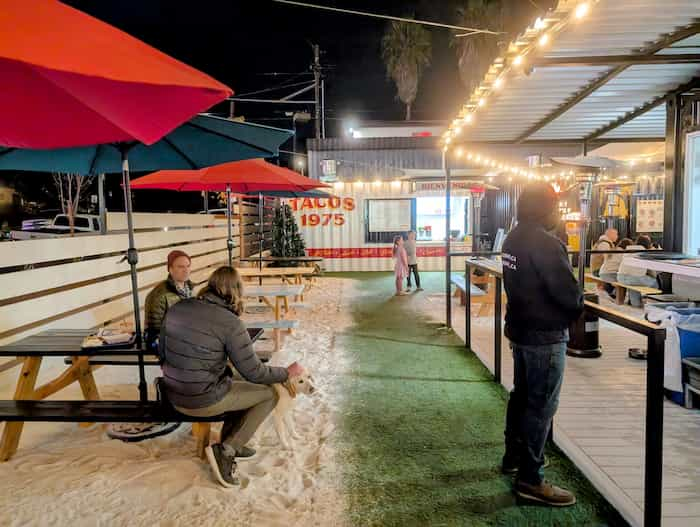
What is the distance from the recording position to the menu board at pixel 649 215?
1389 cm

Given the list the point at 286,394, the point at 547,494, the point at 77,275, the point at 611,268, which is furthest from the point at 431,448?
the point at 611,268

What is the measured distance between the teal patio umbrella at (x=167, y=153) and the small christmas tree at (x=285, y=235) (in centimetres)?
974

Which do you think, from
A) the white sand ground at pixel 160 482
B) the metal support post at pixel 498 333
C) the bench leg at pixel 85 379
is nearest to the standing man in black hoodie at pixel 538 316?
the white sand ground at pixel 160 482

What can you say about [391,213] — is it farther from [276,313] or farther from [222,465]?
[222,465]

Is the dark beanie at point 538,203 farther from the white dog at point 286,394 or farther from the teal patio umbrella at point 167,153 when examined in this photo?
the teal patio umbrella at point 167,153

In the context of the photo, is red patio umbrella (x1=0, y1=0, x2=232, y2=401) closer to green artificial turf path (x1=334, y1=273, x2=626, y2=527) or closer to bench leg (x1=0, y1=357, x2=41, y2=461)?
bench leg (x1=0, y1=357, x2=41, y2=461)

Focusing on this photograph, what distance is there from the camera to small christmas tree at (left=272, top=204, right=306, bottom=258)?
580 inches

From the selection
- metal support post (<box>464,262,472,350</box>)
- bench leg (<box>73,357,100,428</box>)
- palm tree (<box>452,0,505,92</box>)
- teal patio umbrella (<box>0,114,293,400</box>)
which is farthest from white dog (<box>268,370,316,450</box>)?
palm tree (<box>452,0,505,92</box>)

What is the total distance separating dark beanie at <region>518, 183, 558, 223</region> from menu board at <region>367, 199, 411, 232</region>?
13129 millimetres

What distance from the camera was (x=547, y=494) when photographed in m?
3.11

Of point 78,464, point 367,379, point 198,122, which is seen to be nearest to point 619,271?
point 367,379

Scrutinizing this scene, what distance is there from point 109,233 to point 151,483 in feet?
16.3

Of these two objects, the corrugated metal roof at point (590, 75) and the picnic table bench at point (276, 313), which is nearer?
the corrugated metal roof at point (590, 75)

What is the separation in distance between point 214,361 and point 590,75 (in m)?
4.89
